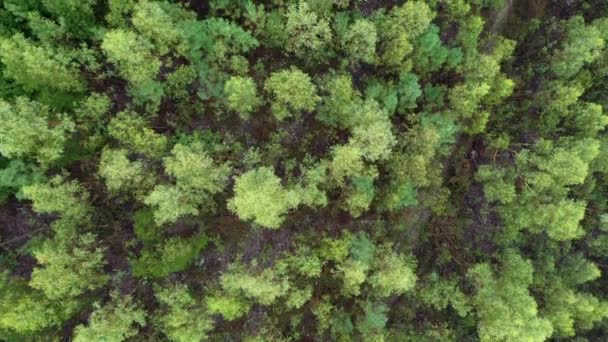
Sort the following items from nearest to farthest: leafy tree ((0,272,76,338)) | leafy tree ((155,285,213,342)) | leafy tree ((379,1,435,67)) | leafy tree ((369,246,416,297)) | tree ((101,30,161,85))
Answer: leafy tree ((0,272,76,338)), tree ((101,30,161,85)), leafy tree ((155,285,213,342)), leafy tree ((369,246,416,297)), leafy tree ((379,1,435,67))

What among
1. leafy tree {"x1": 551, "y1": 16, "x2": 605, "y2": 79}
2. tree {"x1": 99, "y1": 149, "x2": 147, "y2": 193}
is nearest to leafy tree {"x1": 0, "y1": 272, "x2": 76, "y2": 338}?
tree {"x1": 99, "y1": 149, "x2": 147, "y2": 193}

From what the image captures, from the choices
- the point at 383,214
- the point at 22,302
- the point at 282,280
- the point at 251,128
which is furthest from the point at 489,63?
the point at 22,302

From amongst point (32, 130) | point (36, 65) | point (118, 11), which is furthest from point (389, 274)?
point (36, 65)

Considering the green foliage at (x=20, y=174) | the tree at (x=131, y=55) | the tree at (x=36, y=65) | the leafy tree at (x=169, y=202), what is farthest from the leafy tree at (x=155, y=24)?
the green foliage at (x=20, y=174)

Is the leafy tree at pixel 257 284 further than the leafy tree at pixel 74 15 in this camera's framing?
Yes

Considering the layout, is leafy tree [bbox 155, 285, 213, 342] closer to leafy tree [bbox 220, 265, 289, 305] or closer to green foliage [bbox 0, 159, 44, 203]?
leafy tree [bbox 220, 265, 289, 305]

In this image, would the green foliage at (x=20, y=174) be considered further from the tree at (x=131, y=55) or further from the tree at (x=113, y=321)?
the tree at (x=113, y=321)
